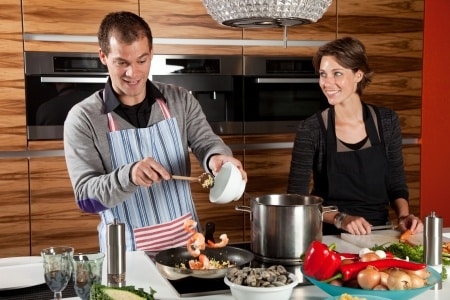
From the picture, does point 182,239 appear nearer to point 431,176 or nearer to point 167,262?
point 167,262

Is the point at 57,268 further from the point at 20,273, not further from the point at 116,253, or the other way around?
the point at 20,273

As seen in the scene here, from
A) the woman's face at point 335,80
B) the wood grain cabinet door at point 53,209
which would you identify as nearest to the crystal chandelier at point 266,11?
the woman's face at point 335,80

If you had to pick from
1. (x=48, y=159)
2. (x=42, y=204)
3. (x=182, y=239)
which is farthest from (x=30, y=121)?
(x=182, y=239)

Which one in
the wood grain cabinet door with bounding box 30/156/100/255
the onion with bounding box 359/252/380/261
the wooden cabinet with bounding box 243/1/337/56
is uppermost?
the wooden cabinet with bounding box 243/1/337/56

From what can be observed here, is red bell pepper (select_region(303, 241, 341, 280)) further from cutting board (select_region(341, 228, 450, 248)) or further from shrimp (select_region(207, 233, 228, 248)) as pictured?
cutting board (select_region(341, 228, 450, 248))

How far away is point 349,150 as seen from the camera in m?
2.52

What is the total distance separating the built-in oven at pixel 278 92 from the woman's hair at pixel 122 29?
1.62 metres

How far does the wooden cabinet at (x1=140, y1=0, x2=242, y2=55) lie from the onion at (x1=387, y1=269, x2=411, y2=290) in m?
2.31

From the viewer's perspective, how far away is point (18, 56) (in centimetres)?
318

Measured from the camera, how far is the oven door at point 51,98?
127 inches

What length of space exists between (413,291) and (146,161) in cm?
86

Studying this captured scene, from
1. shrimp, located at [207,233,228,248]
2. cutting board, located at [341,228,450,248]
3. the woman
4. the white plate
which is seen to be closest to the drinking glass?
the white plate

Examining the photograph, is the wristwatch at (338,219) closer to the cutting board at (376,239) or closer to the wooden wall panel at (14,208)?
the cutting board at (376,239)

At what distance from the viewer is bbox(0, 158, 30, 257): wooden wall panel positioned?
3.21m
